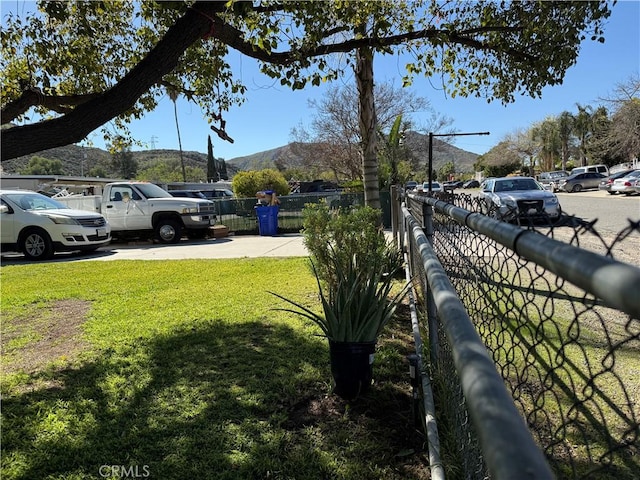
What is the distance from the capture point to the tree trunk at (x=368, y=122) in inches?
293

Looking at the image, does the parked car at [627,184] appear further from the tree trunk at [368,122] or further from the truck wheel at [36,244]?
the truck wheel at [36,244]

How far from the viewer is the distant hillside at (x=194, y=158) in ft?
135

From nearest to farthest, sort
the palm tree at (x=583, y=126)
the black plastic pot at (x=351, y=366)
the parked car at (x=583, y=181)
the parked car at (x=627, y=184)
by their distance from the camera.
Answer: the black plastic pot at (x=351, y=366) < the parked car at (x=627, y=184) < the parked car at (x=583, y=181) < the palm tree at (x=583, y=126)

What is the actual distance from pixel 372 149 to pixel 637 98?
129 feet

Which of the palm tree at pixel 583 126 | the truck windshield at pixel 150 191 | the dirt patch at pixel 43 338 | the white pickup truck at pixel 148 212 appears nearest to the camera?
the dirt patch at pixel 43 338

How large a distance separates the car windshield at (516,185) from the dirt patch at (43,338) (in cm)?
1405

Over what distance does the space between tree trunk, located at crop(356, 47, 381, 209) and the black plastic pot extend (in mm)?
5089

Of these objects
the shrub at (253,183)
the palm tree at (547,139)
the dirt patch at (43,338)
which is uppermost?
the palm tree at (547,139)

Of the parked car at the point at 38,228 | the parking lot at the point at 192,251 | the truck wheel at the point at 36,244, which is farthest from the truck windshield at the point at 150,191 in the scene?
the truck wheel at the point at 36,244

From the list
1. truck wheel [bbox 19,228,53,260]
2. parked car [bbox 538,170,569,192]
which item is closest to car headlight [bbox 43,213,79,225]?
truck wheel [bbox 19,228,53,260]

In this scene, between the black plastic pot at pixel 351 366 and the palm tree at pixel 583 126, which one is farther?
the palm tree at pixel 583 126

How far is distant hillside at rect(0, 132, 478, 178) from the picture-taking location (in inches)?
1617

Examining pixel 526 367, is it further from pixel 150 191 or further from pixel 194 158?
pixel 194 158

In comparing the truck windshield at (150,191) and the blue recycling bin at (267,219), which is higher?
the truck windshield at (150,191)
